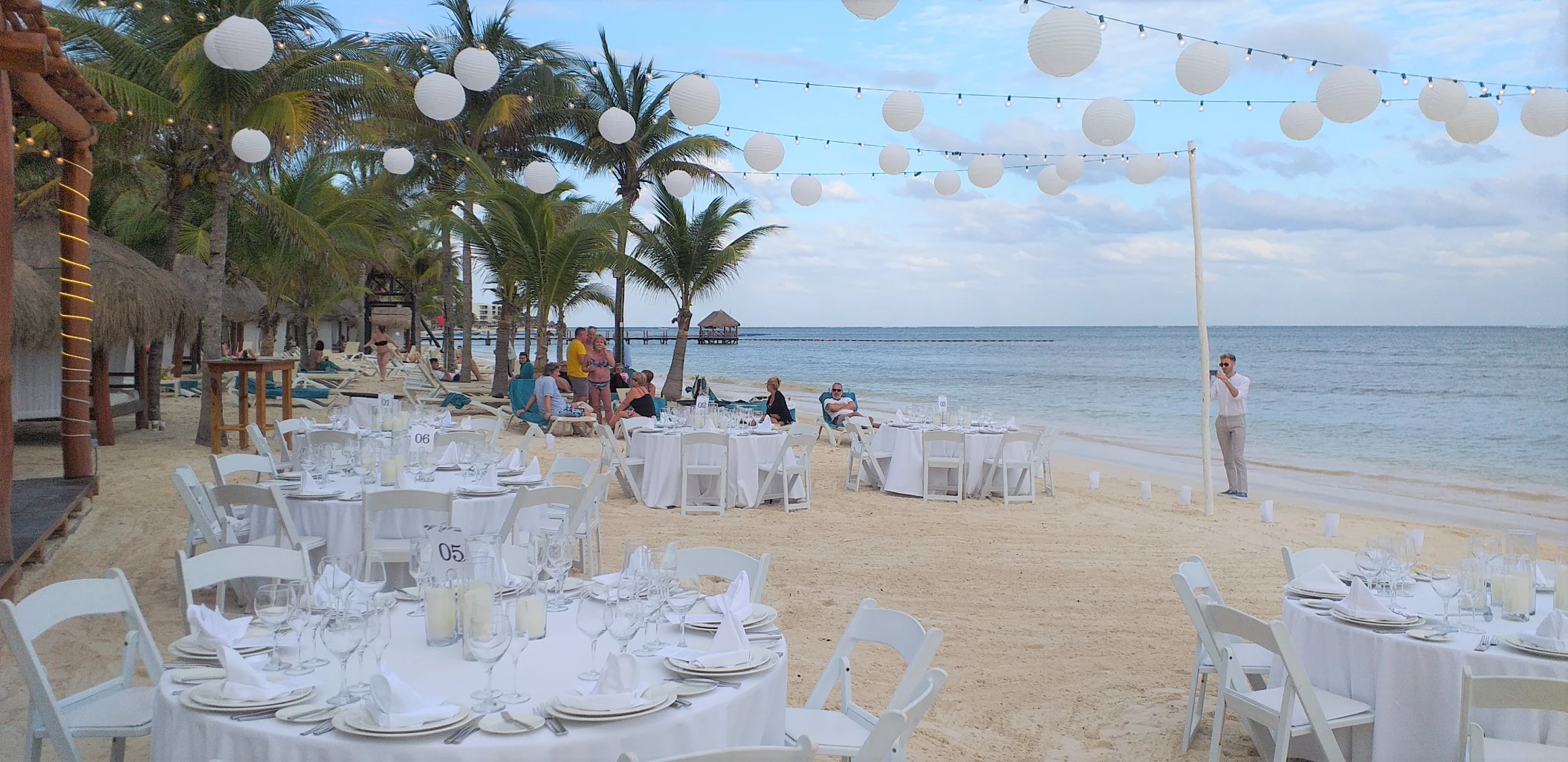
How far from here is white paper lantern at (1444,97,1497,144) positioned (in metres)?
7.02

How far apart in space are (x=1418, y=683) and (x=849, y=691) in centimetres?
181

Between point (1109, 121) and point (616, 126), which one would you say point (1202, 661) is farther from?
point (616, 126)

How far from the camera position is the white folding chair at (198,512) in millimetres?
5340

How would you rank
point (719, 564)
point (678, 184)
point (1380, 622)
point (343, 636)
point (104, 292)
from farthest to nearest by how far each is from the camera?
point (678, 184) → point (104, 292) → point (719, 564) → point (1380, 622) → point (343, 636)

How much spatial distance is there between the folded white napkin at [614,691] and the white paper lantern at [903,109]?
6.50 m

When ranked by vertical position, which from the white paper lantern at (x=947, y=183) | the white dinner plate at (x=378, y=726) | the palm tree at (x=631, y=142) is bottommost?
the white dinner plate at (x=378, y=726)

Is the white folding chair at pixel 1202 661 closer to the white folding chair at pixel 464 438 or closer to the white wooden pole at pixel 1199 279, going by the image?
the white folding chair at pixel 464 438

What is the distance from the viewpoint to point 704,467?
364 inches

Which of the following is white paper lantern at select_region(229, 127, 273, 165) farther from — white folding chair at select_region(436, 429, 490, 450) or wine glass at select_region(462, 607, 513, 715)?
wine glass at select_region(462, 607, 513, 715)

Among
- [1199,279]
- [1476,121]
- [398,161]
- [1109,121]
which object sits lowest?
[1199,279]

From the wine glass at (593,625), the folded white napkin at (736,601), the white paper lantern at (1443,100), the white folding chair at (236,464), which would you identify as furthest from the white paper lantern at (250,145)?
the white paper lantern at (1443,100)

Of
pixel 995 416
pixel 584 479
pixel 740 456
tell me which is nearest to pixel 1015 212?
pixel 995 416

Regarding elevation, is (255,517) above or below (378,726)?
below

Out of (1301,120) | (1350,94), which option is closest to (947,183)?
(1301,120)
